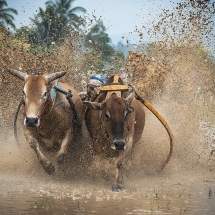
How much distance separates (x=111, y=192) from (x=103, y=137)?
1.00 meters

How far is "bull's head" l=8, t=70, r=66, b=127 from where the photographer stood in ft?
24.6

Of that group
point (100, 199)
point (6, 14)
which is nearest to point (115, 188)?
point (100, 199)

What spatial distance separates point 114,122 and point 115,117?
7 cm

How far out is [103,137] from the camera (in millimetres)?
7984

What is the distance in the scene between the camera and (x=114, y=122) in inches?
288

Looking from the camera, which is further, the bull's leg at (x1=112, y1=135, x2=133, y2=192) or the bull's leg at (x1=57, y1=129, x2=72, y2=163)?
the bull's leg at (x1=57, y1=129, x2=72, y2=163)

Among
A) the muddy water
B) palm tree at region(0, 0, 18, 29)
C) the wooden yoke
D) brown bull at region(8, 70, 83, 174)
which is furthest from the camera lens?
palm tree at region(0, 0, 18, 29)

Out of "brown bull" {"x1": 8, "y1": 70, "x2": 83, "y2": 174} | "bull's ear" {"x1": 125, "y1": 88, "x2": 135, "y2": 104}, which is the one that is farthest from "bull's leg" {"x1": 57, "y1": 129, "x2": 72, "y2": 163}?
"bull's ear" {"x1": 125, "y1": 88, "x2": 135, "y2": 104}

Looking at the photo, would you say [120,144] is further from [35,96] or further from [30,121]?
[35,96]

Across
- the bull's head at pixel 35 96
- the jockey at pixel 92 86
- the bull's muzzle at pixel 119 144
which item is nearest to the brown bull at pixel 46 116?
the bull's head at pixel 35 96

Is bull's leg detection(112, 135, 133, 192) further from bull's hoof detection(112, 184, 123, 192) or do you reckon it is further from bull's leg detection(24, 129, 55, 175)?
bull's leg detection(24, 129, 55, 175)

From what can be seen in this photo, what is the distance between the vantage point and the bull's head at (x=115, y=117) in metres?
7.23

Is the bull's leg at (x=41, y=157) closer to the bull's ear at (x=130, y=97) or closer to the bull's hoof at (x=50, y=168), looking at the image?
the bull's hoof at (x=50, y=168)

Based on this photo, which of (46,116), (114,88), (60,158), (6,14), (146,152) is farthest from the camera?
(6,14)
